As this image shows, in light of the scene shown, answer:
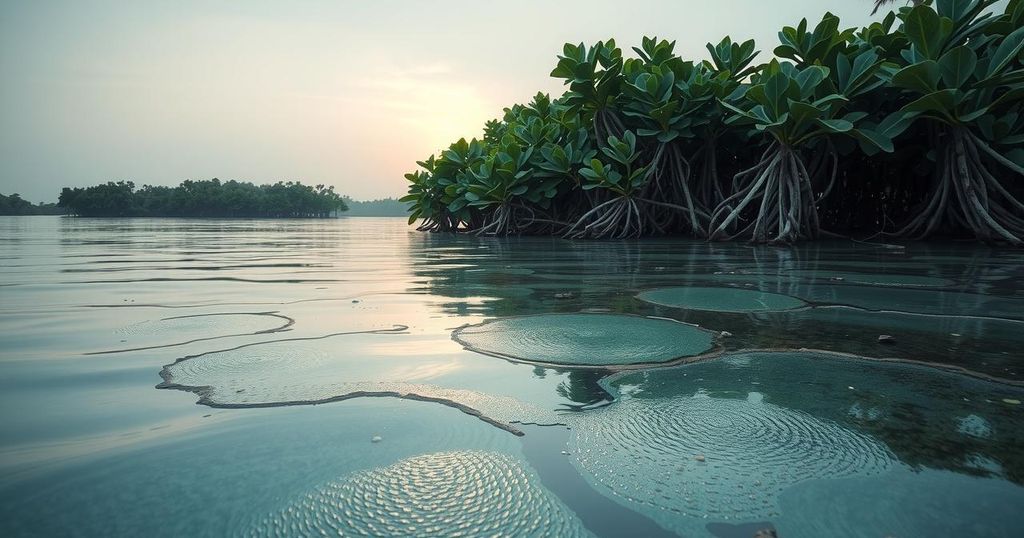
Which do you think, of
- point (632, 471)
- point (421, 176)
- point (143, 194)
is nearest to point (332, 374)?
point (632, 471)

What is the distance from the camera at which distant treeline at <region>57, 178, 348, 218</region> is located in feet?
182

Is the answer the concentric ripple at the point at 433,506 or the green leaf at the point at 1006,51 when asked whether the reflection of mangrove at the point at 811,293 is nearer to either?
the concentric ripple at the point at 433,506

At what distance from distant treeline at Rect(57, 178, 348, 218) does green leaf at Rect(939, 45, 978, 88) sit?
2565 inches

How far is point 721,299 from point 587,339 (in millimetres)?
1284

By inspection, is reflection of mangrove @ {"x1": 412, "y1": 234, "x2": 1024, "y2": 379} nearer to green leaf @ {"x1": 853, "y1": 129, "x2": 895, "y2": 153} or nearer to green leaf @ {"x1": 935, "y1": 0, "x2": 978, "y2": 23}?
green leaf @ {"x1": 853, "y1": 129, "x2": 895, "y2": 153}

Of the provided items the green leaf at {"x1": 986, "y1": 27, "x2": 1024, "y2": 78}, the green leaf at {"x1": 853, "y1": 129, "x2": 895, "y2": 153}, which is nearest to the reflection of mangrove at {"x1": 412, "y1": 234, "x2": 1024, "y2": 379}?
the green leaf at {"x1": 853, "y1": 129, "x2": 895, "y2": 153}

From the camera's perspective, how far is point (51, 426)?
1293mm

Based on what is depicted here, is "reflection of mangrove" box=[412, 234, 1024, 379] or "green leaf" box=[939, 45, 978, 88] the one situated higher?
"green leaf" box=[939, 45, 978, 88]

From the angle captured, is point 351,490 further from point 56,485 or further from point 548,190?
point 548,190

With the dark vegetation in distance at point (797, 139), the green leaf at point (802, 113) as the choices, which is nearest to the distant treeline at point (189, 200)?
the dark vegetation in distance at point (797, 139)

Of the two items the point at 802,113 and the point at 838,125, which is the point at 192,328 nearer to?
the point at 802,113

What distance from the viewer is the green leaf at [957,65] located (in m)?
6.59

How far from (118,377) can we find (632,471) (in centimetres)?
151

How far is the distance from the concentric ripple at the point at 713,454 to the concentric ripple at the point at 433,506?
0.14m
